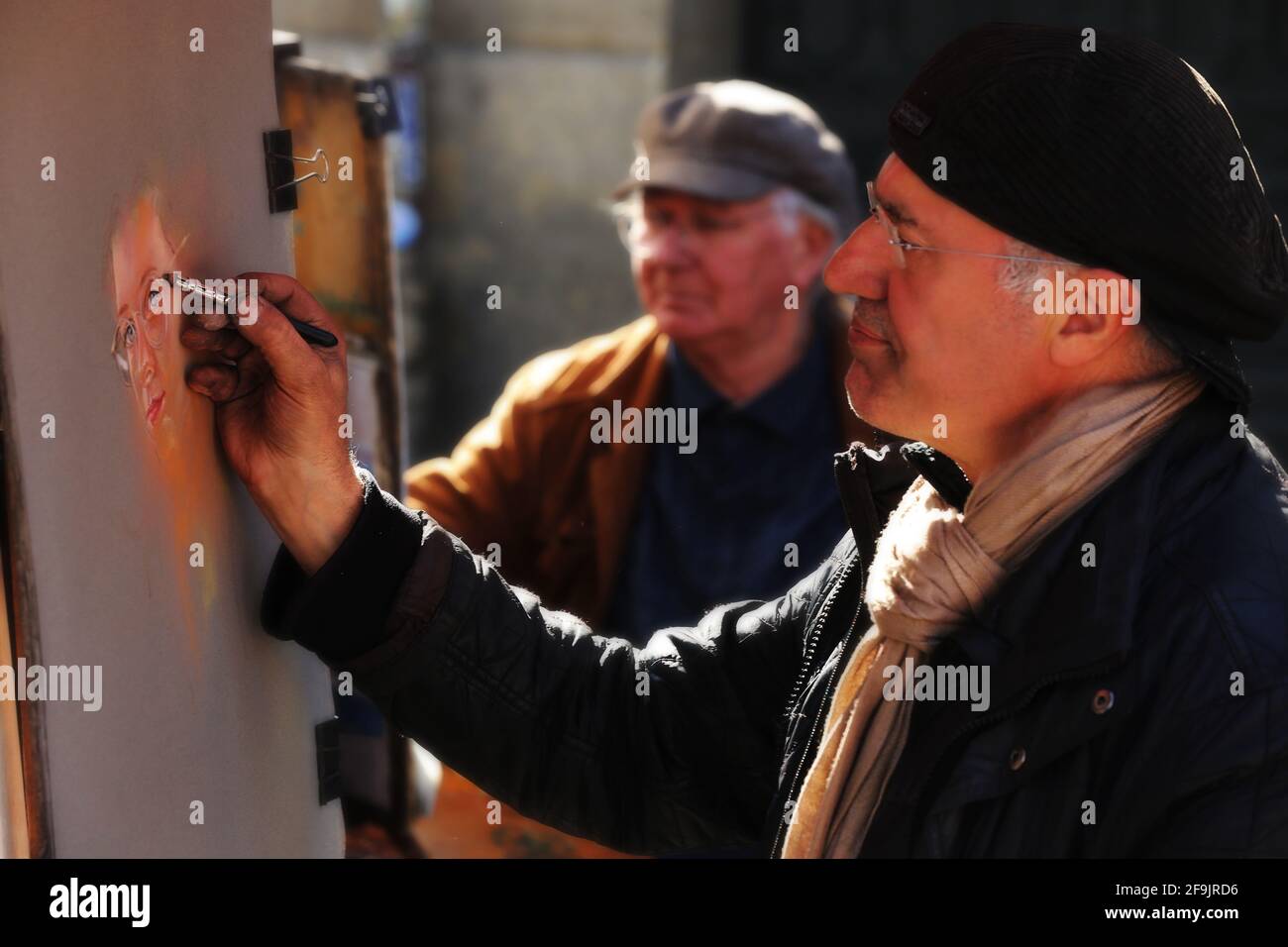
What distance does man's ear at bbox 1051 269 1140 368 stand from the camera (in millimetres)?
1495

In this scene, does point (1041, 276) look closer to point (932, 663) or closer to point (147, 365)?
point (932, 663)

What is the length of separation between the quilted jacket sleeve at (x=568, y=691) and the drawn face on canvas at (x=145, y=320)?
268 millimetres

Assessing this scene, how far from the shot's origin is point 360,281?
264 cm

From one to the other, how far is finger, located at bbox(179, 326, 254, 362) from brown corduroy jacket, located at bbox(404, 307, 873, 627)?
4.90ft

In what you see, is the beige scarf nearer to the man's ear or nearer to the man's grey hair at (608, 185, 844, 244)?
the man's ear

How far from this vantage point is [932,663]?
1558 mm

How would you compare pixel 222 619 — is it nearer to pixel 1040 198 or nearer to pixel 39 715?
pixel 39 715

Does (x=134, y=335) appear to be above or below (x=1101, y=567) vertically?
above

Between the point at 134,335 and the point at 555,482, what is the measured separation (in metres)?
1.79

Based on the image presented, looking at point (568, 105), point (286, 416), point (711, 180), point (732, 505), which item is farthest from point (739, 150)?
point (568, 105)

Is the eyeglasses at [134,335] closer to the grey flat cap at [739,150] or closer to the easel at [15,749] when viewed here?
the easel at [15,749]

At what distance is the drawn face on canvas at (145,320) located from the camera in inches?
56.0
